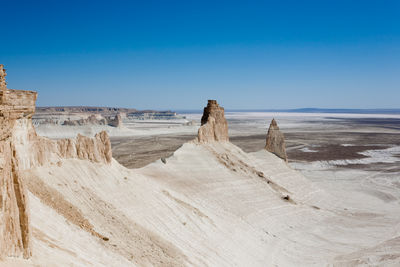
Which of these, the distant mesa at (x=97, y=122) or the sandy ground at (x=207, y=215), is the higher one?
the distant mesa at (x=97, y=122)

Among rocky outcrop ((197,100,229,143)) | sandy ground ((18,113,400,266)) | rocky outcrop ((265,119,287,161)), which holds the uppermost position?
rocky outcrop ((197,100,229,143))

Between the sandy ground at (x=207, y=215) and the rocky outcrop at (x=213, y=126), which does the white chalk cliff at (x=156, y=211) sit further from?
the rocky outcrop at (x=213, y=126)

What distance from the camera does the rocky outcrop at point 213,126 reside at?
25.1m

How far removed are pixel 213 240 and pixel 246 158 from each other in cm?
1156

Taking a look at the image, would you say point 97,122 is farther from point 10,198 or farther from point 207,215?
point 10,198

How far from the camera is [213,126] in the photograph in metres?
25.8

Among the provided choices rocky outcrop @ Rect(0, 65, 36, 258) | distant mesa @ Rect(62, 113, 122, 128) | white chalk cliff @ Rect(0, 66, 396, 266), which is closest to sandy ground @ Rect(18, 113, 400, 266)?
white chalk cliff @ Rect(0, 66, 396, 266)

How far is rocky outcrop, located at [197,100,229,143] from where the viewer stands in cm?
2509

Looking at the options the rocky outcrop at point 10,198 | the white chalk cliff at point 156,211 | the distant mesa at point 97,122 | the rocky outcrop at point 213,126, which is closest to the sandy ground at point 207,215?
the white chalk cliff at point 156,211

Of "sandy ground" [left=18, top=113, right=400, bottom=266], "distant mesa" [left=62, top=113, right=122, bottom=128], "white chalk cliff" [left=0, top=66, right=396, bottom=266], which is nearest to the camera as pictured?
"white chalk cliff" [left=0, top=66, right=396, bottom=266]

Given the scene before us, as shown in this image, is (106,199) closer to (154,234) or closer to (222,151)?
(154,234)

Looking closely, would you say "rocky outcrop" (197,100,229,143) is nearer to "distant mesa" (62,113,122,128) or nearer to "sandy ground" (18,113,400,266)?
"sandy ground" (18,113,400,266)

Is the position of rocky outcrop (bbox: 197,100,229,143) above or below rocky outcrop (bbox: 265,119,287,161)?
above

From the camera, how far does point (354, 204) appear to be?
78.8ft
